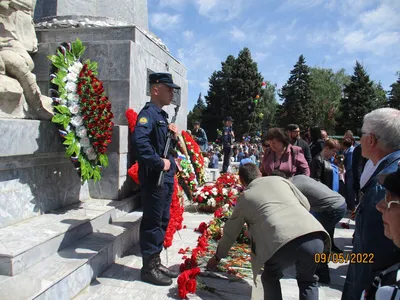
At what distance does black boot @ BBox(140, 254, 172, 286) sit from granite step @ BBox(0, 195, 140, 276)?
2.73 feet

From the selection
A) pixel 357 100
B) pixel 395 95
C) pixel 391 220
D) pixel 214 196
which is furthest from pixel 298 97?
pixel 391 220

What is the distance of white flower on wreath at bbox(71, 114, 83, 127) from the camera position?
139 inches

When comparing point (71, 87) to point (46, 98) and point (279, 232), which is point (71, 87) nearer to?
point (46, 98)

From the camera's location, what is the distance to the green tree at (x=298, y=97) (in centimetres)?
4350

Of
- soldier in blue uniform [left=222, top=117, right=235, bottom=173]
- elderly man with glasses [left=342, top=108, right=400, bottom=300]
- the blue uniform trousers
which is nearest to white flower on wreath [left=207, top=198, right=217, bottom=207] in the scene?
the blue uniform trousers

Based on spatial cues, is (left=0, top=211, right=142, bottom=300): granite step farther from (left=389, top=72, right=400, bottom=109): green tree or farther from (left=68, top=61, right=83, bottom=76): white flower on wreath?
(left=389, top=72, right=400, bottom=109): green tree

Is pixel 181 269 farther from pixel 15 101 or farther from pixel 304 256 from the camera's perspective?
pixel 15 101

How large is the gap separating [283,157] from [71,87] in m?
2.76

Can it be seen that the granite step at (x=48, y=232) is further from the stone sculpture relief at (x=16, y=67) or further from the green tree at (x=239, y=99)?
the green tree at (x=239, y=99)

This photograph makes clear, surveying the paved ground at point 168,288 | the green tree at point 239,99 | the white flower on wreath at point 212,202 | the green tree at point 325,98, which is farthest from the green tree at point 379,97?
the paved ground at point 168,288

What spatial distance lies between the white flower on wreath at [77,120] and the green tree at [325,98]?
1694 inches

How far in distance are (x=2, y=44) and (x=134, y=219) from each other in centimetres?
272

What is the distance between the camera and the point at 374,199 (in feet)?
5.82

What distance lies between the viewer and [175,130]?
3.30m
